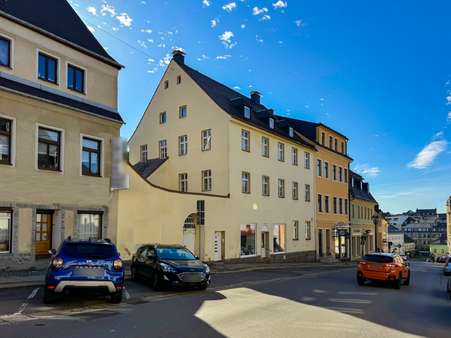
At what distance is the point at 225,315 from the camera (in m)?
10.7

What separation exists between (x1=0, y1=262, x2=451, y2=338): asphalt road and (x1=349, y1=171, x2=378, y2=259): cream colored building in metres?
41.7

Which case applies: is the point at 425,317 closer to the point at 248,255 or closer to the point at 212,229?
the point at 212,229

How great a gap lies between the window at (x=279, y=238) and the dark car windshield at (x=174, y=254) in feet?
68.7

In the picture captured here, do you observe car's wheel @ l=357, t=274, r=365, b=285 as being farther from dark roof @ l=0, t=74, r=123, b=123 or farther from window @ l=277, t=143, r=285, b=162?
window @ l=277, t=143, r=285, b=162

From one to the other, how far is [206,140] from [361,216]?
33778 mm

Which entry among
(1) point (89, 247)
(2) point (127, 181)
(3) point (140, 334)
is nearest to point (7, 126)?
(2) point (127, 181)

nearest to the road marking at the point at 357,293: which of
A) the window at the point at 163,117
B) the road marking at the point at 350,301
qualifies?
the road marking at the point at 350,301

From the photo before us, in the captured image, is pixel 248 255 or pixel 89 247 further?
pixel 248 255

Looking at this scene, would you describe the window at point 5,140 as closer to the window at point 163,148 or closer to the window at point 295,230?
the window at point 163,148

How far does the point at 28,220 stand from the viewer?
60.7 feet

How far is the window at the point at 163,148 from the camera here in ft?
119

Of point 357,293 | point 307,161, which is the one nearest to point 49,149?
point 357,293

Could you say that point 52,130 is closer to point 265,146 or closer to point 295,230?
point 265,146

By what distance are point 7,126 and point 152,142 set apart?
19.6 metres
